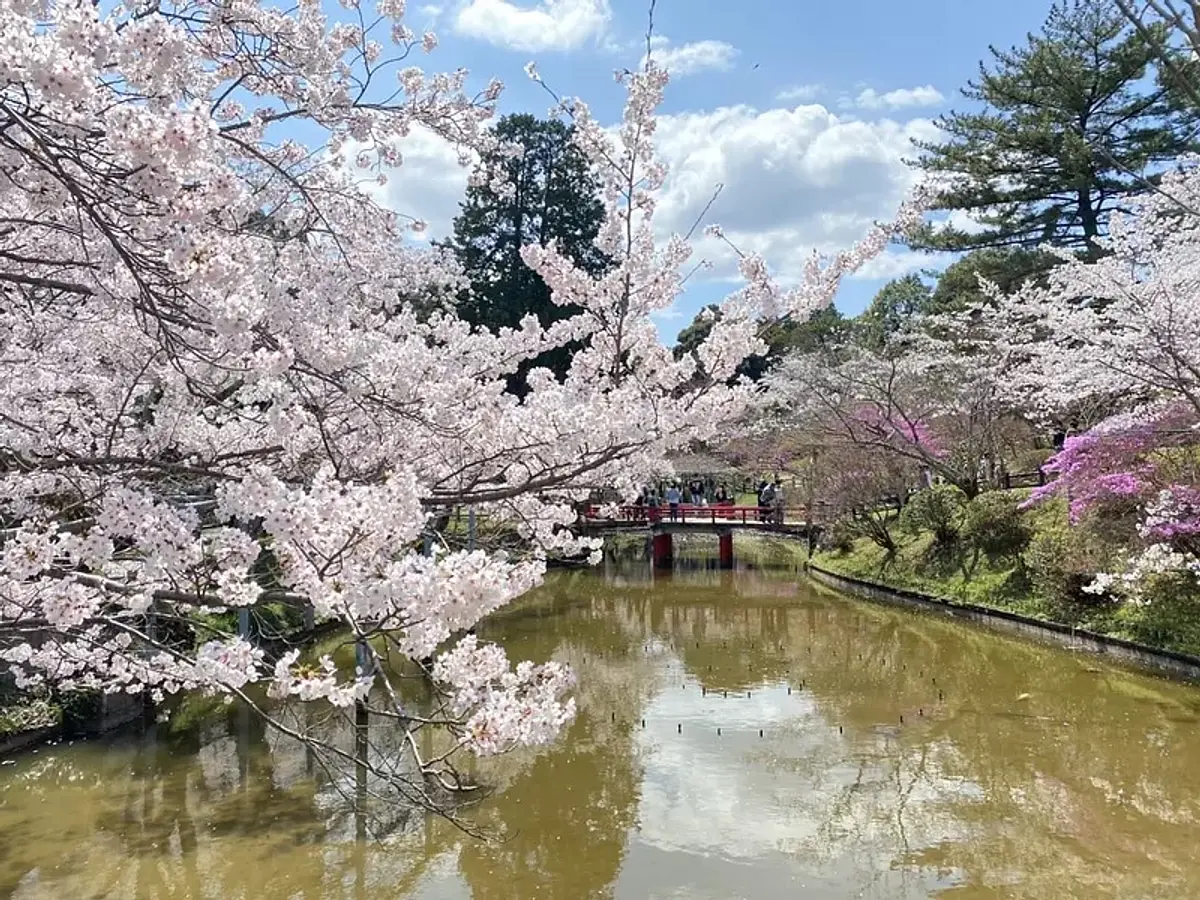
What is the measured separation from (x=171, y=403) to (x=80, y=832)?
4117 mm

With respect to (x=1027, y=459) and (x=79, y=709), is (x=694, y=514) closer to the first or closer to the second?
(x=1027, y=459)

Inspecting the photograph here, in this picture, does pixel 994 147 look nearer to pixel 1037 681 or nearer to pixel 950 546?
pixel 950 546

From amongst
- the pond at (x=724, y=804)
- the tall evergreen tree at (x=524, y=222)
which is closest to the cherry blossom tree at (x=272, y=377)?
the pond at (x=724, y=804)

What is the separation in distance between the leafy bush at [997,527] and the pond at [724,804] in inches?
143

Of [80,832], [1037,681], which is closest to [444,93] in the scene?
[80,832]

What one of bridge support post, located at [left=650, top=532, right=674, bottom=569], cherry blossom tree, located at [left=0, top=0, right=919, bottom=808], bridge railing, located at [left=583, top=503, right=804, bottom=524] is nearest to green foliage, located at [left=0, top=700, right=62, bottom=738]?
cherry blossom tree, located at [left=0, top=0, right=919, bottom=808]

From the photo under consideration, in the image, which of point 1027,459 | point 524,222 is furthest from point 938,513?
point 524,222

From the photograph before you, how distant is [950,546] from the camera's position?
14.4 m

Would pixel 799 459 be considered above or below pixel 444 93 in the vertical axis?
below

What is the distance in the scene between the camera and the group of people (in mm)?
20875

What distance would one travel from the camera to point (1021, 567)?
12.2 metres

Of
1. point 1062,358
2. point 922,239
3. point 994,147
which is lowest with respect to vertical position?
point 1062,358

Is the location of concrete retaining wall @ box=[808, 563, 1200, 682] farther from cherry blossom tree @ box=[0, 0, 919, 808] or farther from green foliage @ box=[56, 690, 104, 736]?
green foliage @ box=[56, 690, 104, 736]

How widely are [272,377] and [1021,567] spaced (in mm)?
12145
